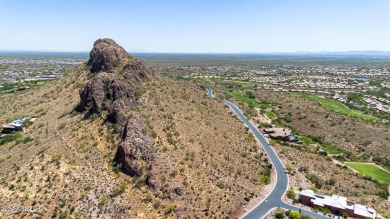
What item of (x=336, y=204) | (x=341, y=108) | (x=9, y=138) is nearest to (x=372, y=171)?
(x=336, y=204)

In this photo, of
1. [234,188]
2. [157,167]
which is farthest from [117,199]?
[234,188]

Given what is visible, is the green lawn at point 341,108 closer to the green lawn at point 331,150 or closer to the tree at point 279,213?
the green lawn at point 331,150

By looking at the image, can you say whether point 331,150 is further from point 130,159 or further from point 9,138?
point 9,138

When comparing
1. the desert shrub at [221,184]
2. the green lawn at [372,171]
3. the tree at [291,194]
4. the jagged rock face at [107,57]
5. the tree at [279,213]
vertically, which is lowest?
the green lawn at [372,171]

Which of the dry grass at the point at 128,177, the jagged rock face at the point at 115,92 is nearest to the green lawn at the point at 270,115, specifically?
the dry grass at the point at 128,177

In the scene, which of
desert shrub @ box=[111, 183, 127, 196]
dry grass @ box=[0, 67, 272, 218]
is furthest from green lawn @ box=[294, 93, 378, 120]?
desert shrub @ box=[111, 183, 127, 196]

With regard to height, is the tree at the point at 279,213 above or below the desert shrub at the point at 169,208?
below

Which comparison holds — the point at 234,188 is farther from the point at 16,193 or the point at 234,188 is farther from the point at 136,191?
the point at 16,193
